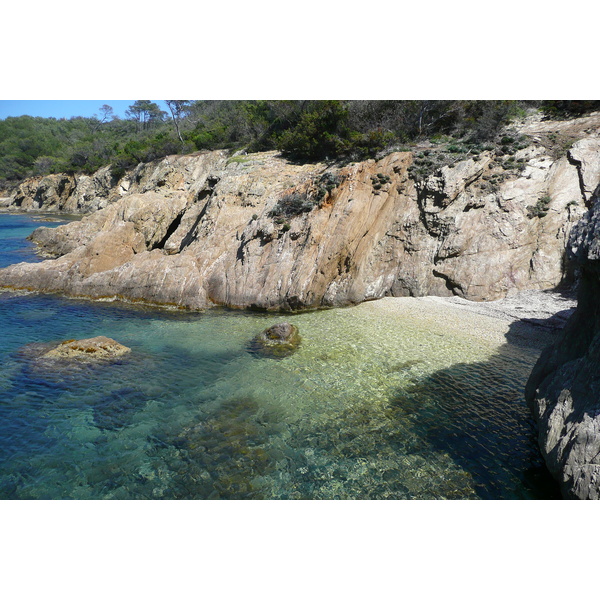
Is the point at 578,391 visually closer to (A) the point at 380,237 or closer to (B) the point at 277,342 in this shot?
(B) the point at 277,342

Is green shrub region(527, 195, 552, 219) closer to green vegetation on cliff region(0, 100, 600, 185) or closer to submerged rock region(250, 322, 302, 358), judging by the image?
green vegetation on cliff region(0, 100, 600, 185)

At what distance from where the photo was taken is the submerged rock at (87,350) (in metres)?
13.4

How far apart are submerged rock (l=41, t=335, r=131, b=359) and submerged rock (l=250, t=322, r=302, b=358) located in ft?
15.5

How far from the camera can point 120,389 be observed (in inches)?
448

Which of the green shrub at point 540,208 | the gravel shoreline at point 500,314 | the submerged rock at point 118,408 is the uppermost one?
the green shrub at point 540,208

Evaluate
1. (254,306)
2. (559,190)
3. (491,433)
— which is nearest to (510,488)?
(491,433)

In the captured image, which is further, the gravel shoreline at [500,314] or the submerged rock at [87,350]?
the gravel shoreline at [500,314]

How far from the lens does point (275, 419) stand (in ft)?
32.3

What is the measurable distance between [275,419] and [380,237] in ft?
44.5

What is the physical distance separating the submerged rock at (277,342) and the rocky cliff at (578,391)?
7819mm

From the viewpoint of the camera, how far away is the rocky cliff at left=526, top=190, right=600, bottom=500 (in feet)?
19.5

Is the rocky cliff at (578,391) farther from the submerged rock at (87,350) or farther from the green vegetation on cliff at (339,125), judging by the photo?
the green vegetation on cliff at (339,125)

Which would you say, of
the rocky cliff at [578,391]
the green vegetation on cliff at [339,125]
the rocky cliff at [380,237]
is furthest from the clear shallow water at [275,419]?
the green vegetation on cliff at [339,125]

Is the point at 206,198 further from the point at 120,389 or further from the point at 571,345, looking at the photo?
the point at 571,345
